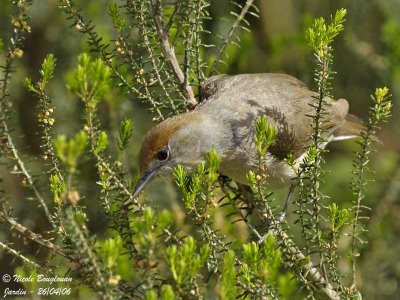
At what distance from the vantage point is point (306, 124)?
416 centimetres

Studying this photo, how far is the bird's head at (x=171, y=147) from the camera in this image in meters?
3.68

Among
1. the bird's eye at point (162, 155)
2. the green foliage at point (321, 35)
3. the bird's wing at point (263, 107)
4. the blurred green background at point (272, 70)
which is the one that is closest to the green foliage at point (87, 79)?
the green foliage at point (321, 35)

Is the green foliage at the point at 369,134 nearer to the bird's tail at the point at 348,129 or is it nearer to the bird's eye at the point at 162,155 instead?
the bird's eye at the point at 162,155

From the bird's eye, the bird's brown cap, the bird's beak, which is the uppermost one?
the bird's brown cap

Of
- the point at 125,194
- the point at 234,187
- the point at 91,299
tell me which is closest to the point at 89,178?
the point at 91,299

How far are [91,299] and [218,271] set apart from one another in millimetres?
1982

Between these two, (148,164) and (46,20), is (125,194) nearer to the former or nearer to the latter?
(148,164)

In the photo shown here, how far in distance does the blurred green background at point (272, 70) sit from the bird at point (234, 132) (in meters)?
0.70

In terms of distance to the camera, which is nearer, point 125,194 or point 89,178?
point 125,194

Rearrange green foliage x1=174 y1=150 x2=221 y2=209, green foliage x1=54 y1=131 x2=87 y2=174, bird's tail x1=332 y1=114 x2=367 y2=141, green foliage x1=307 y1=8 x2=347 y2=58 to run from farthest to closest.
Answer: bird's tail x1=332 y1=114 x2=367 y2=141
green foliage x1=307 y1=8 x2=347 y2=58
green foliage x1=174 y1=150 x2=221 y2=209
green foliage x1=54 y1=131 x2=87 y2=174

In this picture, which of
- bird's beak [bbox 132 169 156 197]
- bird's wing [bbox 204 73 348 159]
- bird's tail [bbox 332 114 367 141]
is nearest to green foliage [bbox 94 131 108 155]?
bird's beak [bbox 132 169 156 197]

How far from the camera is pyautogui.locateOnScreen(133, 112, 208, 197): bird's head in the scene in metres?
3.68

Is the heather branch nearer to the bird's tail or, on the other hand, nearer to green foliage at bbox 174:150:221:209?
green foliage at bbox 174:150:221:209

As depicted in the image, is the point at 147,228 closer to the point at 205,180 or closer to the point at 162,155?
the point at 205,180
